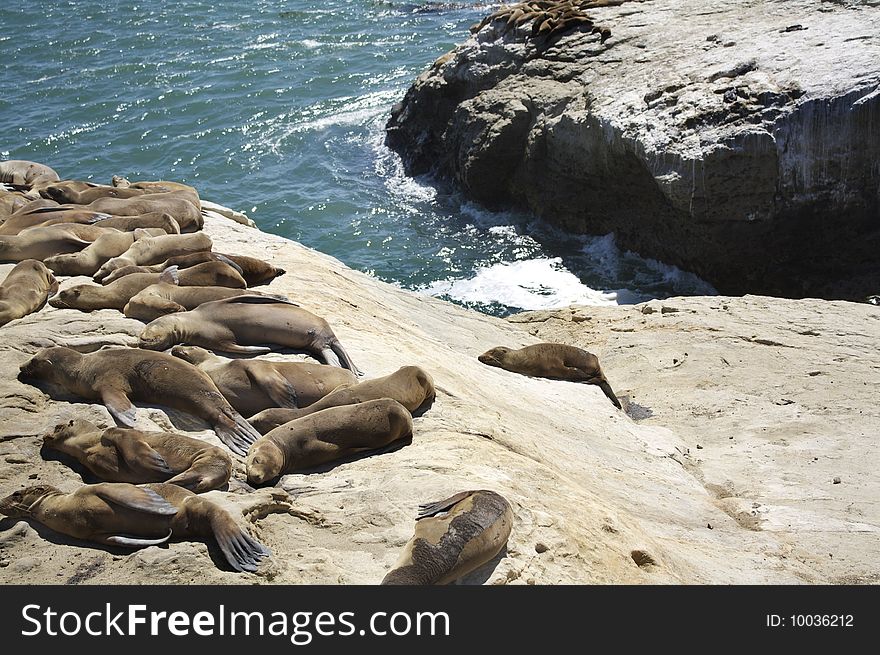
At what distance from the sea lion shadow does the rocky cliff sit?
1cm

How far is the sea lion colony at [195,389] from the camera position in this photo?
13.4 ft

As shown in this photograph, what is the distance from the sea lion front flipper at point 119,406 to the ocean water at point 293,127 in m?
7.62

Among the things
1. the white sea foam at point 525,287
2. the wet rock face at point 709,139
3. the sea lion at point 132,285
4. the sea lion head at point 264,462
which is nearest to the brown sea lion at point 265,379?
the sea lion head at point 264,462

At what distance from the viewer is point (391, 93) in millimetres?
20188

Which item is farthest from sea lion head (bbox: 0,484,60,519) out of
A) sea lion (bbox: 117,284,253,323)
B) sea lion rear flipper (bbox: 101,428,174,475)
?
sea lion (bbox: 117,284,253,323)

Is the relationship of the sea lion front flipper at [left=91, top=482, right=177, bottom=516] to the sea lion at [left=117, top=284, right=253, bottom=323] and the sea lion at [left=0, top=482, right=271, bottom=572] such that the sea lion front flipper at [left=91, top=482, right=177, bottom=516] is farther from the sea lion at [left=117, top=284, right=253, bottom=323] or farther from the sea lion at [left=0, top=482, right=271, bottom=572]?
the sea lion at [left=117, top=284, right=253, bottom=323]

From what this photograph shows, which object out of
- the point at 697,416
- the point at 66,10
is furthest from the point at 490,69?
the point at 66,10

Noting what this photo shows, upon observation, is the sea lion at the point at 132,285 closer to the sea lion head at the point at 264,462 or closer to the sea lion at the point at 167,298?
the sea lion at the point at 167,298

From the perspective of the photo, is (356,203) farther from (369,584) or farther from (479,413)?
(369,584)

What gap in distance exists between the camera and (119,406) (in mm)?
4965

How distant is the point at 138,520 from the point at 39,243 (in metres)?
4.07

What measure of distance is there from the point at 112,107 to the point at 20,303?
15.1m

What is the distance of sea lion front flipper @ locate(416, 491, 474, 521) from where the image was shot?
4211mm

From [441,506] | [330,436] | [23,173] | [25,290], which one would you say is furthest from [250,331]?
[23,173]
